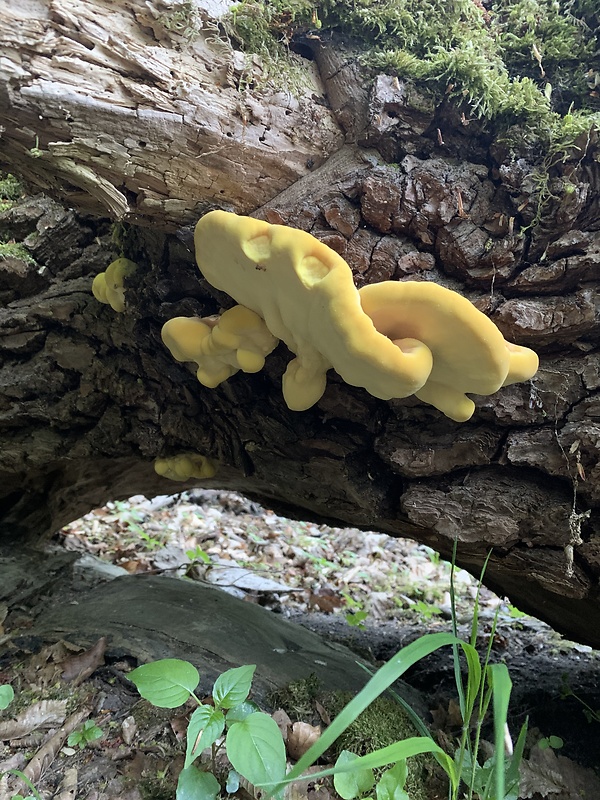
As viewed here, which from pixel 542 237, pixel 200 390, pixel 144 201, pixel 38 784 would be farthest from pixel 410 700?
pixel 144 201

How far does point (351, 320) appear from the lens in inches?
53.9

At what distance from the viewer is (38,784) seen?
1.67 metres

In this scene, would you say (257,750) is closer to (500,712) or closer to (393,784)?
(393,784)

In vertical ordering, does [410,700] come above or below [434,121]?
below

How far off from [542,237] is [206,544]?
218 inches

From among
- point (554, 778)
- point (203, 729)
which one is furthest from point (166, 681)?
point (554, 778)

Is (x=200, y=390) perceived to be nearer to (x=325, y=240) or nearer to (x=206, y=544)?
(x=325, y=240)

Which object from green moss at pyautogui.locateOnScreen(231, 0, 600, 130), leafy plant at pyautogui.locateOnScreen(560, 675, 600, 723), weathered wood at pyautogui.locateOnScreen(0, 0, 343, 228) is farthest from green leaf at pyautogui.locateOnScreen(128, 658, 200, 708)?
green moss at pyautogui.locateOnScreen(231, 0, 600, 130)

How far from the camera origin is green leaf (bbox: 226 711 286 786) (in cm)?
128

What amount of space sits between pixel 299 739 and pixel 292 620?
86.4 inches

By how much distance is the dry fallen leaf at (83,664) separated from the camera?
7.31 feet

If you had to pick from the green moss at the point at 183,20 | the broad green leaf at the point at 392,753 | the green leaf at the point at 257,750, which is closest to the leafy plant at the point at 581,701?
the broad green leaf at the point at 392,753

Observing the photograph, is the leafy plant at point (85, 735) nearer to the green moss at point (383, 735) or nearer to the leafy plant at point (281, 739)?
the leafy plant at point (281, 739)

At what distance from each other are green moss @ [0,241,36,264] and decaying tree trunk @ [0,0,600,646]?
0.60 m
